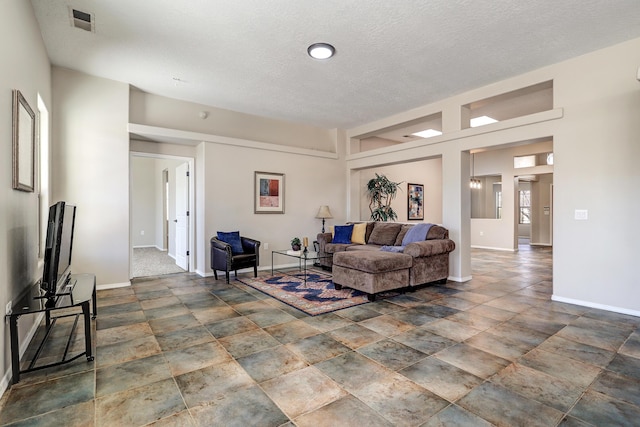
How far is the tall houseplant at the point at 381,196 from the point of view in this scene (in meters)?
7.50

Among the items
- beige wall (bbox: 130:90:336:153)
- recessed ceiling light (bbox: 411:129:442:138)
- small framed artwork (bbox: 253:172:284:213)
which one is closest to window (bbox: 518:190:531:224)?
recessed ceiling light (bbox: 411:129:442:138)

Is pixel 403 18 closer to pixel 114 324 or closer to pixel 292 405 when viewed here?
pixel 292 405

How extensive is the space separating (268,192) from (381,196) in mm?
3073

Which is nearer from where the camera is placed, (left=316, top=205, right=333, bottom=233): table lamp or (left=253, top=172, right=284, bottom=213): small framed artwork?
(left=253, top=172, right=284, bottom=213): small framed artwork

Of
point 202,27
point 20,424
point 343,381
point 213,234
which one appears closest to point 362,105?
point 202,27

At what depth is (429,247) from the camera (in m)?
4.42

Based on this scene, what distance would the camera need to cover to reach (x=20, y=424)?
165 cm

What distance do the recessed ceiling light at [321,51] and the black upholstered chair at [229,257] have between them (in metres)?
2.87

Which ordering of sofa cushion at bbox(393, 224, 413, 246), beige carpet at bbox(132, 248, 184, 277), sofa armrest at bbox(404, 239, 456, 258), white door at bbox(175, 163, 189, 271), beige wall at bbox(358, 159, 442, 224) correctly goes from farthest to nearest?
beige wall at bbox(358, 159, 442, 224), white door at bbox(175, 163, 189, 271), beige carpet at bbox(132, 248, 184, 277), sofa cushion at bbox(393, 224, 413, 246), sofa armrest at bbox(404, 239, 456, 258)

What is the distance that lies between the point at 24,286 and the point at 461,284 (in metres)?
5.05

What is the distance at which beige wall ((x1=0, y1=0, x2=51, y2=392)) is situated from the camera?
2014 mm

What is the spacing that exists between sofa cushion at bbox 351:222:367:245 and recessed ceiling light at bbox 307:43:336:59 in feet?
10.8

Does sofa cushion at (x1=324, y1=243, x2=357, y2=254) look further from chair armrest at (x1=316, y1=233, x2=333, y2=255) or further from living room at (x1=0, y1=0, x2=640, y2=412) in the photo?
living room at (x1=0, y1=0, x2=640, y2=412)

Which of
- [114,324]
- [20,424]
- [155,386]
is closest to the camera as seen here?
[20,424]
